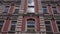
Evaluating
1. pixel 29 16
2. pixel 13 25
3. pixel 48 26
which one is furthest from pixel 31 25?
pixel 13 25

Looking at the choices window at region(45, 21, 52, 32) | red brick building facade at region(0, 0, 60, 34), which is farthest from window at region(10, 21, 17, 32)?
window at region(45, 21, 52, 32)

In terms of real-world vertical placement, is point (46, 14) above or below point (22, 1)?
below

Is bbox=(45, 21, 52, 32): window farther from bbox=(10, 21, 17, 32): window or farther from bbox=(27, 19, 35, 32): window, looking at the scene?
bbox=(10, 21, 17, 32): window

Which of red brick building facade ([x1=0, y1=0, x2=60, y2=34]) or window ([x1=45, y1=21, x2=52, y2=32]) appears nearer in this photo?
red brick building facade ([x1=0, y1=0, x2=60, y2=34])

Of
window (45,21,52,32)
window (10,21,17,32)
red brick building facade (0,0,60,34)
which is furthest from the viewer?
window (10,21,17,32)

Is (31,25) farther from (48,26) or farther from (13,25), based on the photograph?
(13,25)

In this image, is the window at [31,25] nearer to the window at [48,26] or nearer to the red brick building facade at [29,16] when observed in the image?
the red brick building facade at [29,16]

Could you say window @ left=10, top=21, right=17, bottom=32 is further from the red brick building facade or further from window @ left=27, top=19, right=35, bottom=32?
window @ left=27, top=19, right=35, bottom=32

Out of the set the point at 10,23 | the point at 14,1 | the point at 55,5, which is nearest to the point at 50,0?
the point at 55,5

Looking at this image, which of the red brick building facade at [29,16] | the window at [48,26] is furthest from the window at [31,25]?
the window at [48,26]

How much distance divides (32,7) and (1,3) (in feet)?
16.0

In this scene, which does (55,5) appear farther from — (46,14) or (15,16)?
(15,16)

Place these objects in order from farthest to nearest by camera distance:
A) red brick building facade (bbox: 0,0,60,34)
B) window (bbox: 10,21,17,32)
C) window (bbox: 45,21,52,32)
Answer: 1. window (bbox: 10,21,17,32)
2. window (bbox: 45,21,52,32)
3. red brick building facade (bbox: 0,0,60,34)

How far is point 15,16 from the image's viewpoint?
1766cm
